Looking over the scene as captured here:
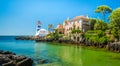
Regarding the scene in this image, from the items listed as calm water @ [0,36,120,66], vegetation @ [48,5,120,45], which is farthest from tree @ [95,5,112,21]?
calm water @ [0,36,120,66]

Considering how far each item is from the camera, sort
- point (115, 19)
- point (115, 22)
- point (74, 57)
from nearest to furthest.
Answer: point (74, 57) < point (115, 19) < point (115, 22)

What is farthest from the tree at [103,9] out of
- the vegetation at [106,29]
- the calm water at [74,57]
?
the calm water at [74,57]

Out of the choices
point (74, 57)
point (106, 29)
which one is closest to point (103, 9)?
point (106, 29)

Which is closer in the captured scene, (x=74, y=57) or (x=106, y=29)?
(x=74, y=57)

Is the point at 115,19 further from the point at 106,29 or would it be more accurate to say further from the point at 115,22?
the point at 106,29

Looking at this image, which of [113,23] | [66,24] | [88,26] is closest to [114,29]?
[113,23]

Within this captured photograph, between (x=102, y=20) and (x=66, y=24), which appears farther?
(x=66, y=24)

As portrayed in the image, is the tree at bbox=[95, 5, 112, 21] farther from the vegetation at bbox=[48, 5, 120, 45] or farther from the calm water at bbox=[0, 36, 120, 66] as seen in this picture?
the calm water at bbox=[0, 36, 120, 66]

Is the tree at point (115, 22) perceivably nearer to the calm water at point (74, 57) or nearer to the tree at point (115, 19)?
the tree at point (115, 19)

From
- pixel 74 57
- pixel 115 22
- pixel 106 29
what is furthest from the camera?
pixel 106 29

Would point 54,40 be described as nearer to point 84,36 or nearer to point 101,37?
point 84,36

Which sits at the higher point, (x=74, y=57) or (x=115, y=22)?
(x=115, y=22)

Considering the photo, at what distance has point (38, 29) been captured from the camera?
157375 millimetres

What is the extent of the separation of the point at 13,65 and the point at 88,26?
234ft
